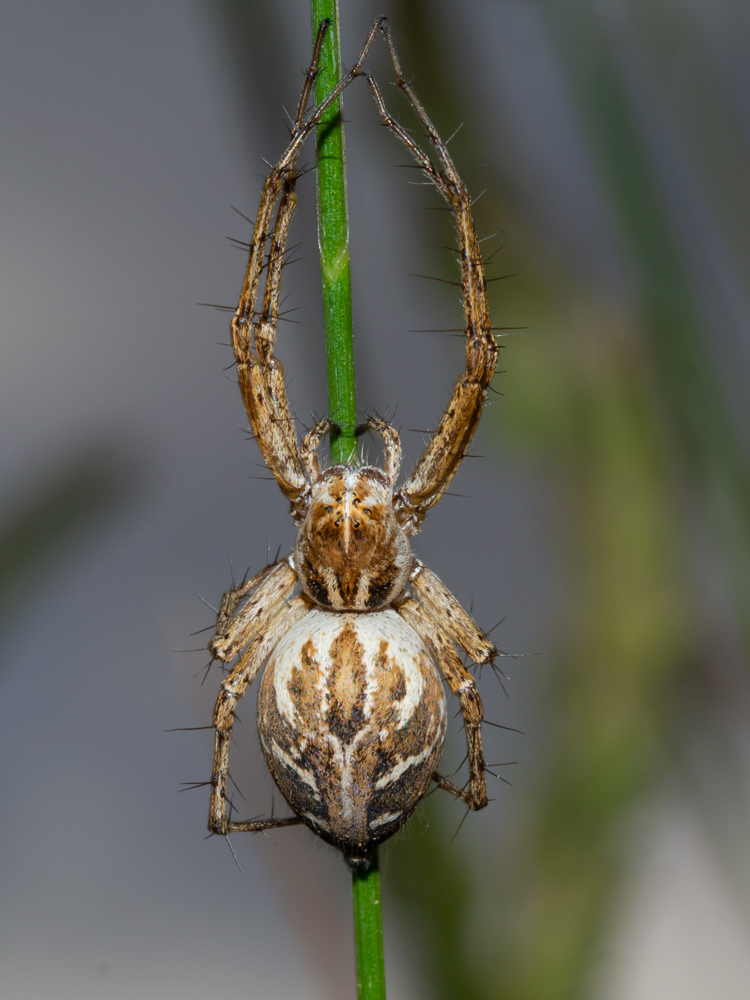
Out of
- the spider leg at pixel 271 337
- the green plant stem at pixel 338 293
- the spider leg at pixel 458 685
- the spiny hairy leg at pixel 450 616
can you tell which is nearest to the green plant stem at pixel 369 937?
the green plant stem at pixel 338 293

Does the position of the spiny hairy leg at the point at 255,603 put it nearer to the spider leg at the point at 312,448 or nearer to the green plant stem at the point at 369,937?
the spider leg at the point at 312,448

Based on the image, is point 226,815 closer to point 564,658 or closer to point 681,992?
point 564,658

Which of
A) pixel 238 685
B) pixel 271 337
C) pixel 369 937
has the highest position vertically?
pixel 271 337

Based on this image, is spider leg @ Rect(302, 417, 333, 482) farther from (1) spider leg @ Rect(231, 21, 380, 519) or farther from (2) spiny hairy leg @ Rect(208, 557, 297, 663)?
(2) spiny hairy leg @ Rect(208, 557, 297, 663)

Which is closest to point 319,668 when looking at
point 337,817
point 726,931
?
point 337,817

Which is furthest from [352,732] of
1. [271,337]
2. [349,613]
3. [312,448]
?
[271,337]

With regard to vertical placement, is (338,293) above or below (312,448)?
above

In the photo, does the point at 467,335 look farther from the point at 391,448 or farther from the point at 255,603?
the point at 255,603
